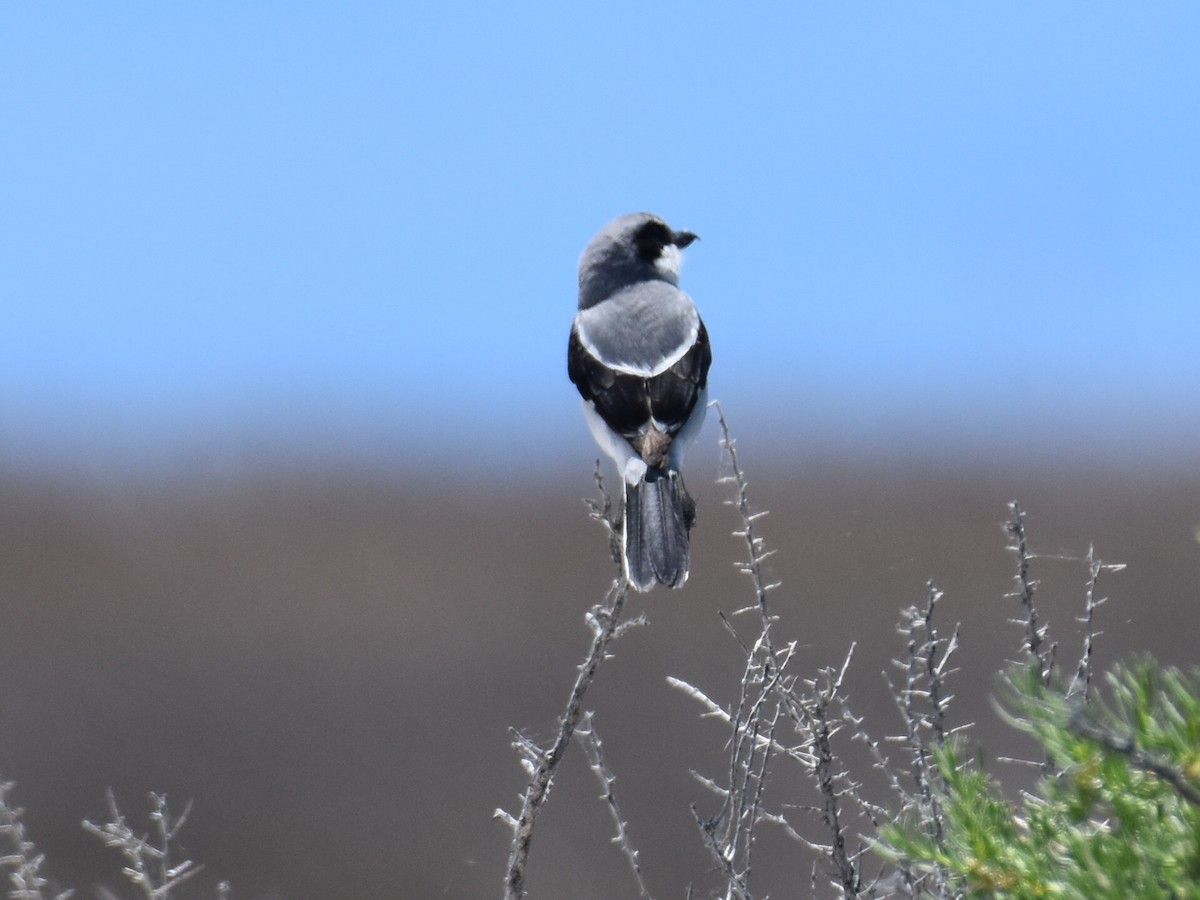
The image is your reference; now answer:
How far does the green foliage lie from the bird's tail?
203cm

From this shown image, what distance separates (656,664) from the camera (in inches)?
472

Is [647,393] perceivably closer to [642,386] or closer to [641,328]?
[642,386]

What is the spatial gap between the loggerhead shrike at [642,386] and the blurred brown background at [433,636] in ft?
18.7

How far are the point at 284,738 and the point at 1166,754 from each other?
36.0 ft

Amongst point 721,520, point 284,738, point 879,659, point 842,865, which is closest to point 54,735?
point 284,738

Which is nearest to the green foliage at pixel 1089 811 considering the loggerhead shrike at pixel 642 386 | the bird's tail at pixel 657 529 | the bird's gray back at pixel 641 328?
the bird's tail at pixel 657 529

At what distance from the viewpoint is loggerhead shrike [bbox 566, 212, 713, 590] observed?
373cm

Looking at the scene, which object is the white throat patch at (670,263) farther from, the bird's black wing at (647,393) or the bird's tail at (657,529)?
the bird's tail at (657,529)

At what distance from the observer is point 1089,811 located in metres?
1.36

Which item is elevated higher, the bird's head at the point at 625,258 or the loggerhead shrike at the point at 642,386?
the bird's head at the point at 625,258

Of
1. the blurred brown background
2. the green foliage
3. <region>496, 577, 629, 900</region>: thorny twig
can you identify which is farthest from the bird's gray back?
the blurred brown background

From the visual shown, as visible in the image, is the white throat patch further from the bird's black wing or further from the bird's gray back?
the bird's black wing

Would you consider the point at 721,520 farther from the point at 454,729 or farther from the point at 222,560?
the point at 222,560

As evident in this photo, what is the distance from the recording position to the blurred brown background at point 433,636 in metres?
10.5
